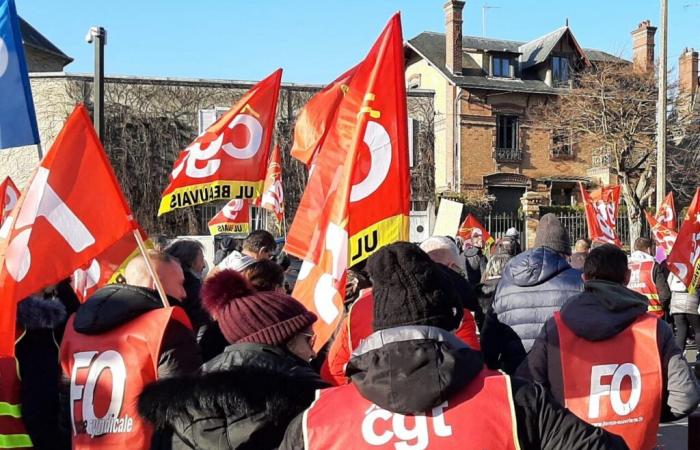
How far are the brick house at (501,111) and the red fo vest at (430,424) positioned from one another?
31362 mm

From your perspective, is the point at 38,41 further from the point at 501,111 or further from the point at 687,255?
the point at 687,255

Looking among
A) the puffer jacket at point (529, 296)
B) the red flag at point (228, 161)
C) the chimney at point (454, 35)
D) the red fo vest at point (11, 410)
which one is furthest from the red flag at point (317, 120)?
the chimney at point (454, 35)

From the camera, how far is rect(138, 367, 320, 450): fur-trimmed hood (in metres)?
2.54

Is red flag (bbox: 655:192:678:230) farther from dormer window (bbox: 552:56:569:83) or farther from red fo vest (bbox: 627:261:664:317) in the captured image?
dormer window (bbox: 552:56:569:83)

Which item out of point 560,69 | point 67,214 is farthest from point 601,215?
point 560,69

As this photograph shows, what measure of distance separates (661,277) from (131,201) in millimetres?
18823

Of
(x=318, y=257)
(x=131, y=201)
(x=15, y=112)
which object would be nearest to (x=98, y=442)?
(x=318, y=257)

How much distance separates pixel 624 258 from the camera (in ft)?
12.4

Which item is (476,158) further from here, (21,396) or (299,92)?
(21,396)

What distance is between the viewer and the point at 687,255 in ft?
28.3

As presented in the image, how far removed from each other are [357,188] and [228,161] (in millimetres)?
3783

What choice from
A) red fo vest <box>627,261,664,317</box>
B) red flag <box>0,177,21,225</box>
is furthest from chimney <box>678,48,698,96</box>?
red flag <box>0,177,21,225</box>

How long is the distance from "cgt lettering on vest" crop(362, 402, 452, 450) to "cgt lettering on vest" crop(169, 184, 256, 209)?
18.7ft

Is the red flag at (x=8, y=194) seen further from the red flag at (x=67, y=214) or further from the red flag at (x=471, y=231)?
the red flag at (x=471, y=231)
